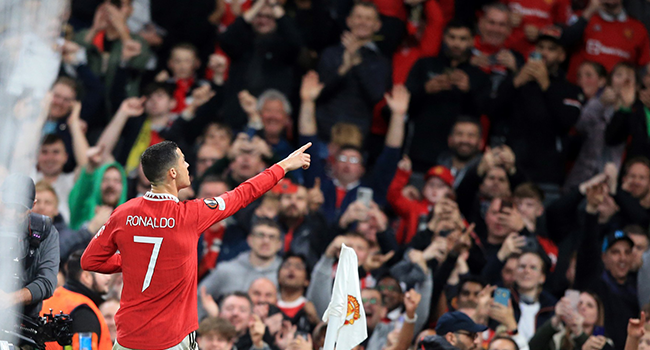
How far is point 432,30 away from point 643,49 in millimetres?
2675

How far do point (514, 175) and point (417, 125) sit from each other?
145 cm

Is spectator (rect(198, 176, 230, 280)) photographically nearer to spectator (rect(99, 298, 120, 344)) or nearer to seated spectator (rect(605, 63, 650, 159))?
spectator (rect(99, 298, 120, 344))

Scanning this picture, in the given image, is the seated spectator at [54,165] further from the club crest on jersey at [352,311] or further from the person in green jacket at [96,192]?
the club crest on jersey at [352,311]

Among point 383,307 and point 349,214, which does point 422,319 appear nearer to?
point 383,307

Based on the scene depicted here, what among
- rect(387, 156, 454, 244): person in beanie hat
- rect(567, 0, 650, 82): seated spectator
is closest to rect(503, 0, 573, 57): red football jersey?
rect(567, 0, 650, 82): seated spectator

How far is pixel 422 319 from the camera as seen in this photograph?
854cm

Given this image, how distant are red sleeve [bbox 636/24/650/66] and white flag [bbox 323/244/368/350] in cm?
712

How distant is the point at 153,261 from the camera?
16.8ft

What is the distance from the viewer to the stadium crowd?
882cm

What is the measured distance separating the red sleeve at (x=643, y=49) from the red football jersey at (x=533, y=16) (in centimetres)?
103

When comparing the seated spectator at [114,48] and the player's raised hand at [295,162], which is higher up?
the seated spectator at [114,48]

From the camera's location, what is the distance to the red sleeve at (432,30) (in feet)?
38.8

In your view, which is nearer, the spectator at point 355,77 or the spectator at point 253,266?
the spectator at point 253,266

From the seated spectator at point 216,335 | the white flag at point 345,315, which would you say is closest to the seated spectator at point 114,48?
the seated spectator at point 216,335
